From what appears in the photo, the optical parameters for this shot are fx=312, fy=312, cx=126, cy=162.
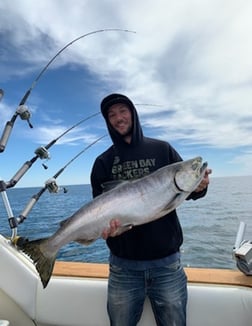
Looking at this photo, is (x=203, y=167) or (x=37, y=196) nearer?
(x=203, y=167)

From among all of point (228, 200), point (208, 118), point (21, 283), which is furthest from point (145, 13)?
point (228, 200)

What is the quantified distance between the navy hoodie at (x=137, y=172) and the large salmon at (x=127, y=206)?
145mm

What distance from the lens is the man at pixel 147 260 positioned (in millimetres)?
1580

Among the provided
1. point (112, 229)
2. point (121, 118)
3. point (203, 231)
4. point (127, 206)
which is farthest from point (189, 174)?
point (203, 231)

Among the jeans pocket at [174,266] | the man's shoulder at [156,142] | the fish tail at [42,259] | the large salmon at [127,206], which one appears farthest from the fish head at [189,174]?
the fish tail at [42,259]

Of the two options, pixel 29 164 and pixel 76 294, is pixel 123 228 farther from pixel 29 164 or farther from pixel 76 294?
pixel 29 164

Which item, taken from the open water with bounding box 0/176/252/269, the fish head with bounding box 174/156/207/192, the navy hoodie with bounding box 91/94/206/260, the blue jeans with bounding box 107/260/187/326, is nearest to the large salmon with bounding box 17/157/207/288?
the fish head with bounding box 174/156/207/192

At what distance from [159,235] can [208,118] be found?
4.40 m

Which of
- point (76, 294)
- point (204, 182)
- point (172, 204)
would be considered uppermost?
point (204, 182)

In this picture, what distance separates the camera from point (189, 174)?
1.44m

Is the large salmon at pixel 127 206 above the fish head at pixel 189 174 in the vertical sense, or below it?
below

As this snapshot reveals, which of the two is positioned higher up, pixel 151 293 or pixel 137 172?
pixel 137 172

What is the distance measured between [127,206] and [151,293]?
0.50 m

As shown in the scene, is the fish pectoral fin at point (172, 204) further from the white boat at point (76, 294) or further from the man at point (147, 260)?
the white boat at point (76, 294)
